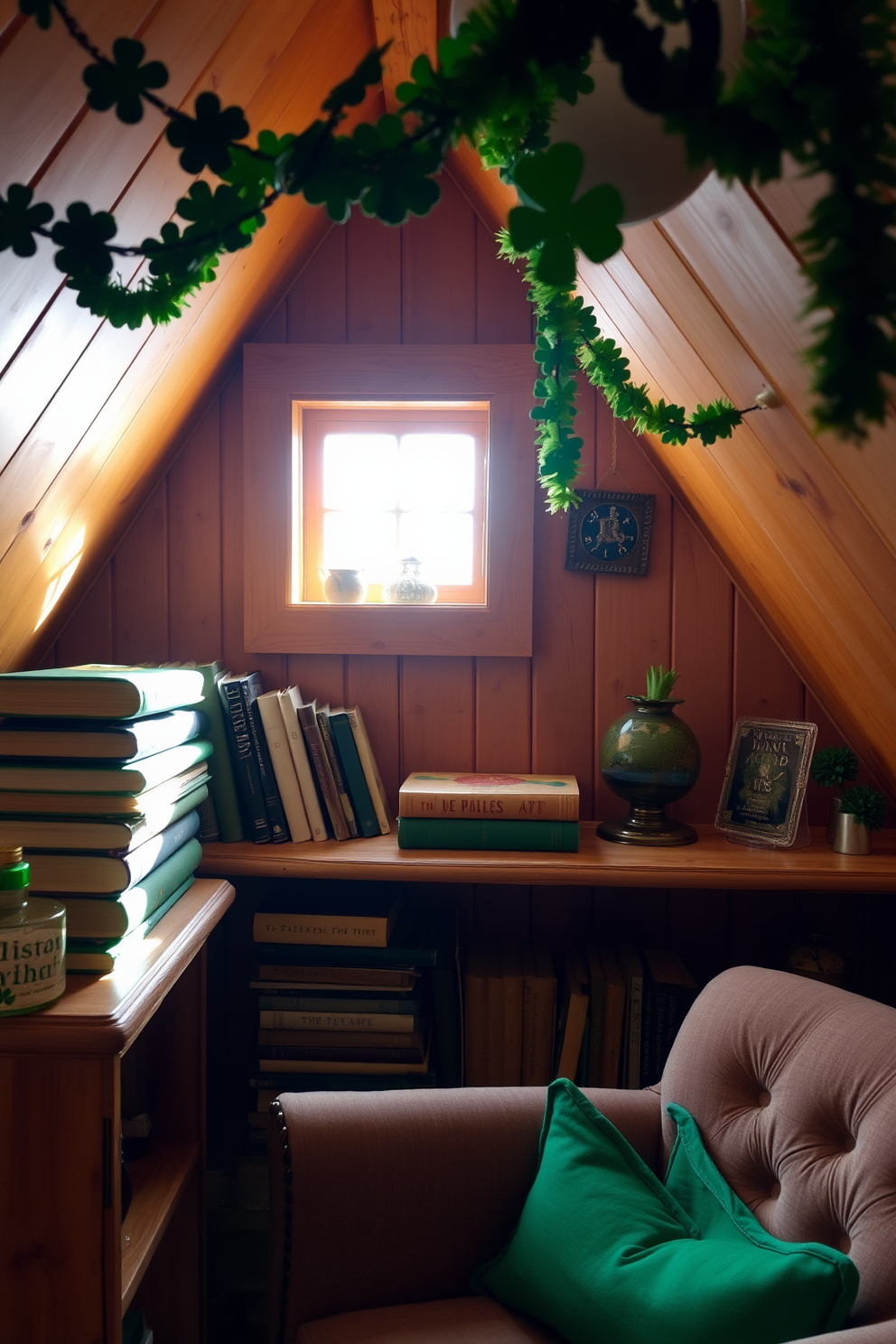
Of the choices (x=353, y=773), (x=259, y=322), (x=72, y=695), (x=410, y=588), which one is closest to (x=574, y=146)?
(x=72, y=695)

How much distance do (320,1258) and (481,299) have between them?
68.1 inches

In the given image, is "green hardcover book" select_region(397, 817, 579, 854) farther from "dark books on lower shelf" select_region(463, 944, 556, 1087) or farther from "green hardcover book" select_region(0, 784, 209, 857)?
"green hardcover book" select_region(0, 784, 209, 857)

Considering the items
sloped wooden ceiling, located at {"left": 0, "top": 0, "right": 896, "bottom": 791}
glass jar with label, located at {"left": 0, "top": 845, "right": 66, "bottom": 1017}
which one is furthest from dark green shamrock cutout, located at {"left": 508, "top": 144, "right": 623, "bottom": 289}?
glass jar with label, located at {"left": 0, "top": 845, "right": 66, "bottom": 1017}

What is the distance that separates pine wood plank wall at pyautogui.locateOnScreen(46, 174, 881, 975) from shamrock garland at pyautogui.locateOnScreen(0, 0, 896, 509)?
1.47 m

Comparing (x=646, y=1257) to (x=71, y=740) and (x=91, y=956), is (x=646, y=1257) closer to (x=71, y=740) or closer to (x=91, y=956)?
(x=91, y=956)

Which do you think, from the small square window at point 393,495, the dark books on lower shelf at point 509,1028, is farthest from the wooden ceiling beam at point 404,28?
the dark books on lower shelf at point 509,1028

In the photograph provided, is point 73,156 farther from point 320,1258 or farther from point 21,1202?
point 320,1258

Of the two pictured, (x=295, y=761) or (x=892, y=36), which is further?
(x=295, y=761)

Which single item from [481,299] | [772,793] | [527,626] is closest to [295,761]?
[527,626]

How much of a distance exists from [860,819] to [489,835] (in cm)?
68

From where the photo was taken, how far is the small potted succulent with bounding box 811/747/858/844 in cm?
170

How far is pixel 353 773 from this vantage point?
1.72 m

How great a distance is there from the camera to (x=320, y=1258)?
1207 millimetres

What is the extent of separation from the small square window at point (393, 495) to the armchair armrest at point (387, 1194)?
1.09 m
